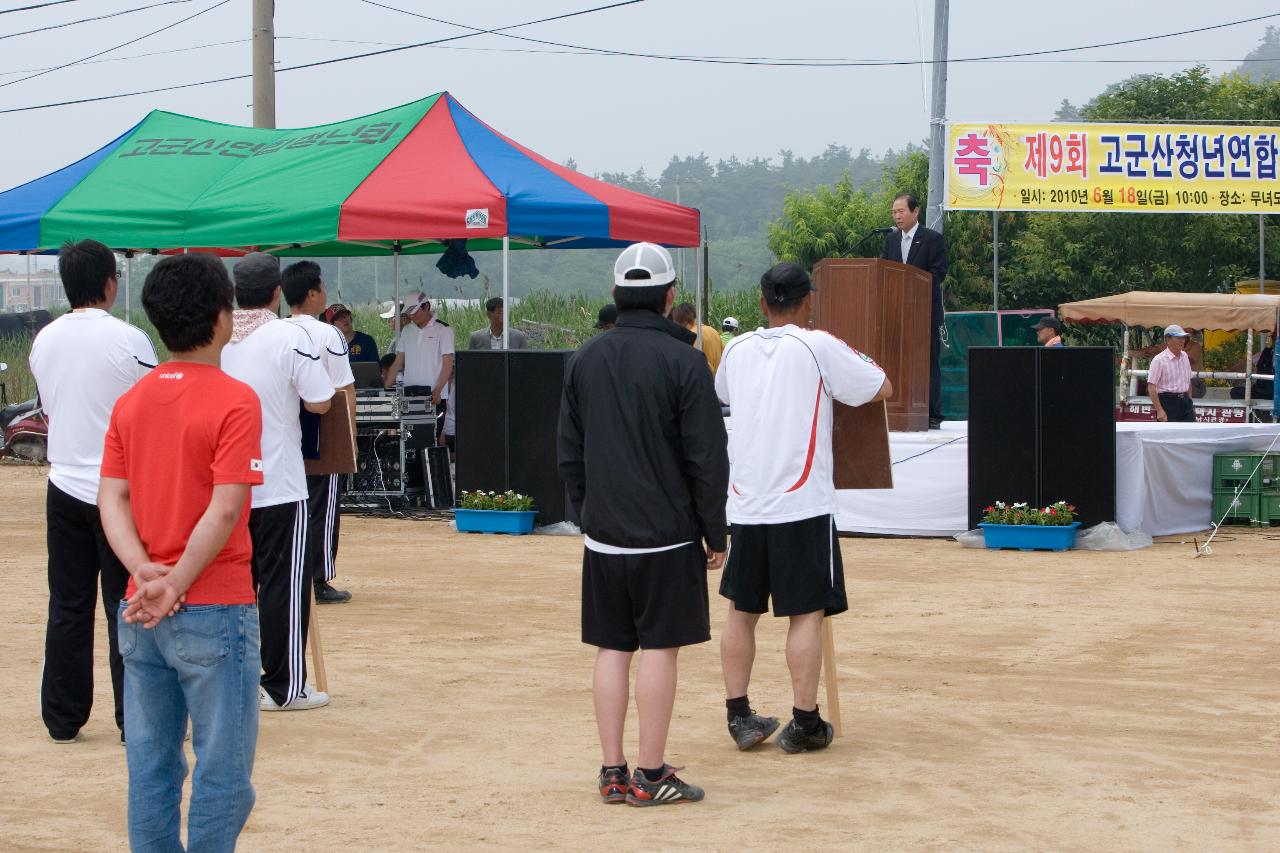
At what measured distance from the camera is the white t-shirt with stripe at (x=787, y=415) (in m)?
5.84

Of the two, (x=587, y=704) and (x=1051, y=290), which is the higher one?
(x=1051, y=290)

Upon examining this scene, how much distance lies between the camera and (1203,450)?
13.3 meters

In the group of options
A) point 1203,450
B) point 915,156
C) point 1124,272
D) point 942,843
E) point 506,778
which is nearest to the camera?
point 942,843

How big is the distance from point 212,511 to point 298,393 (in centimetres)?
289

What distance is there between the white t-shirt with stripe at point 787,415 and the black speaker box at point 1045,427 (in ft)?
22.2

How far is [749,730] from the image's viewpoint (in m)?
6.02

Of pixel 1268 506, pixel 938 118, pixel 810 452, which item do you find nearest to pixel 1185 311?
pixel 938 118

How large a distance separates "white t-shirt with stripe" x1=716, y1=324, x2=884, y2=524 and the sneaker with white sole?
1999 mm

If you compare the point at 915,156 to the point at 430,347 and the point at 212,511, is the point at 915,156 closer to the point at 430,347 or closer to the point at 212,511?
the point at 430,347

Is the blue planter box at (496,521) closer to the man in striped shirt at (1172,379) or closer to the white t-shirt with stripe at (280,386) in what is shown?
the white t-shirt with stripe at (280,386)

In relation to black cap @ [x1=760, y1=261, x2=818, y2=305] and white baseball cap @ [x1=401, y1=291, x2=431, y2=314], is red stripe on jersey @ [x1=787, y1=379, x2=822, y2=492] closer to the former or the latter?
black cap @ [x1=760, y1=261, x2=818, y2=305]

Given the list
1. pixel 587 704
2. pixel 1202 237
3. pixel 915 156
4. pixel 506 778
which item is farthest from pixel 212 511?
pixel 915 156

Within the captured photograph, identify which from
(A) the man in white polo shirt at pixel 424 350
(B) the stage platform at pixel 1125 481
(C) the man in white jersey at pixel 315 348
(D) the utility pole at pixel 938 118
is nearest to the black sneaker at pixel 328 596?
(C) the man in white jersey at pixel 315 348

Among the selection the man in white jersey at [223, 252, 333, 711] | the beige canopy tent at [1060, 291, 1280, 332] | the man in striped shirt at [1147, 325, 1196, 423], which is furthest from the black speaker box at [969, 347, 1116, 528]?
the beige canopy tent at [1060, 291, 1280, 332]
